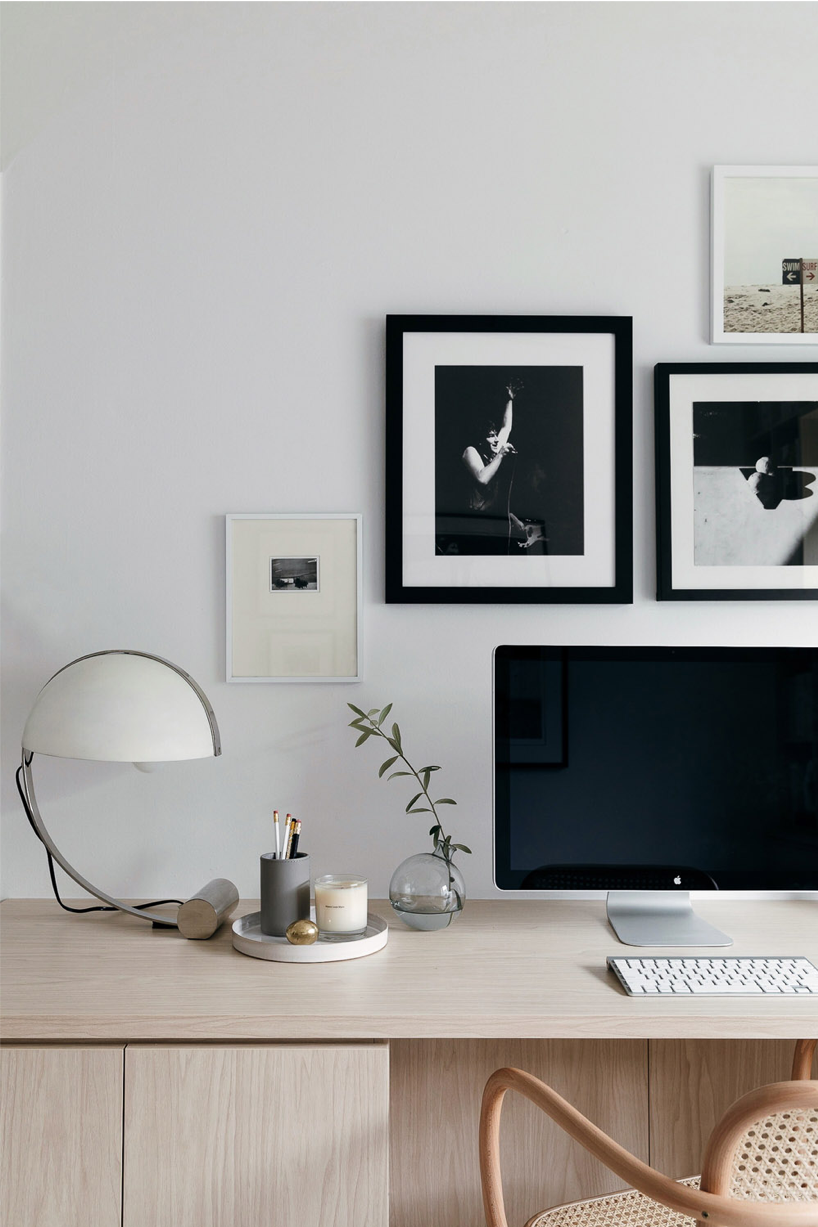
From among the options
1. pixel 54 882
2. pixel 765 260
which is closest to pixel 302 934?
pixel 54 882

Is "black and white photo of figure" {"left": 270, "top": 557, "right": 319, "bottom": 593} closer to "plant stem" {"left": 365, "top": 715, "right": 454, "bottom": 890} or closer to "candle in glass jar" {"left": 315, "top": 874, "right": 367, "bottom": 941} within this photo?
"plant stem" {"left": 365, "top": 715, "right": 454, "bottom": 890}

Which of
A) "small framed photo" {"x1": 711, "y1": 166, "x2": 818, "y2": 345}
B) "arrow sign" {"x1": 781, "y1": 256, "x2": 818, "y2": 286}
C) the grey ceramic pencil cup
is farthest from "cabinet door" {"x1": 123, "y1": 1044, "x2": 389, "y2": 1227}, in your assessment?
"arrow sign" {"x1": 781, "y1": 256, "x2": 818, "y2": 286}

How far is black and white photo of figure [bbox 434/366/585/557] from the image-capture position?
64.7 inches

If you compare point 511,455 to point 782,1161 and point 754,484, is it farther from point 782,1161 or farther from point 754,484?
point 782,1161

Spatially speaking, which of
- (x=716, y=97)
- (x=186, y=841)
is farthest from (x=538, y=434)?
(x=186, y=841)

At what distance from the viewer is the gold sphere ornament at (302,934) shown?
1.29 m

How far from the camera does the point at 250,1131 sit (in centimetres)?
112

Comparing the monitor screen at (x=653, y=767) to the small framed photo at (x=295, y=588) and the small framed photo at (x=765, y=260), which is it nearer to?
the small framed photo at (x=295, y=588)

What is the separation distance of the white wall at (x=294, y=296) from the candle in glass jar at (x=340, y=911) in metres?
0.28

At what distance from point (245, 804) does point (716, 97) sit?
5.15 ft

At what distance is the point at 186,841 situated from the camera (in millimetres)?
1635

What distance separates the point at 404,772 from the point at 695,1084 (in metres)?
0.73

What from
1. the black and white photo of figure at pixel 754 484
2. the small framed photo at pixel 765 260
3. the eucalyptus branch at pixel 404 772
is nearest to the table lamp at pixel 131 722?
the eucalyptus branch at pixel 404 772

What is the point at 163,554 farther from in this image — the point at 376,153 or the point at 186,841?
the point at 376,153
